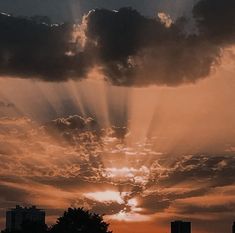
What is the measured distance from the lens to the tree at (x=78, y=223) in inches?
5197

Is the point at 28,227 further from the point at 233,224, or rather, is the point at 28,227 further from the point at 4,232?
the point at 233,224

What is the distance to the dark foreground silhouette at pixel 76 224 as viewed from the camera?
434 feet

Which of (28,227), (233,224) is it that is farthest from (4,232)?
(233,224)

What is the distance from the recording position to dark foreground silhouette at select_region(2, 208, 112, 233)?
13225 cm

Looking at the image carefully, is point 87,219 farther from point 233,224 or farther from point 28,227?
point 233,224

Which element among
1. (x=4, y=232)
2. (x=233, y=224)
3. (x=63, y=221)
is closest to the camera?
(x=63, y=221)

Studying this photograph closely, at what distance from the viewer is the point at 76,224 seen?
133125mm

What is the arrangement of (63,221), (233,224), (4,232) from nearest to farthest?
(63,221)
(4,232)
(233,224)

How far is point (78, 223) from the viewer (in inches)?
5246

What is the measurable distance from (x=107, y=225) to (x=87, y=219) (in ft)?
19.2

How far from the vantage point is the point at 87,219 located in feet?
441

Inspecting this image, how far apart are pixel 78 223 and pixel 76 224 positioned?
45cm

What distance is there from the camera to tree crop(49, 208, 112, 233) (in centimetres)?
13200

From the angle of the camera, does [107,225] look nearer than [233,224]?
Yes
